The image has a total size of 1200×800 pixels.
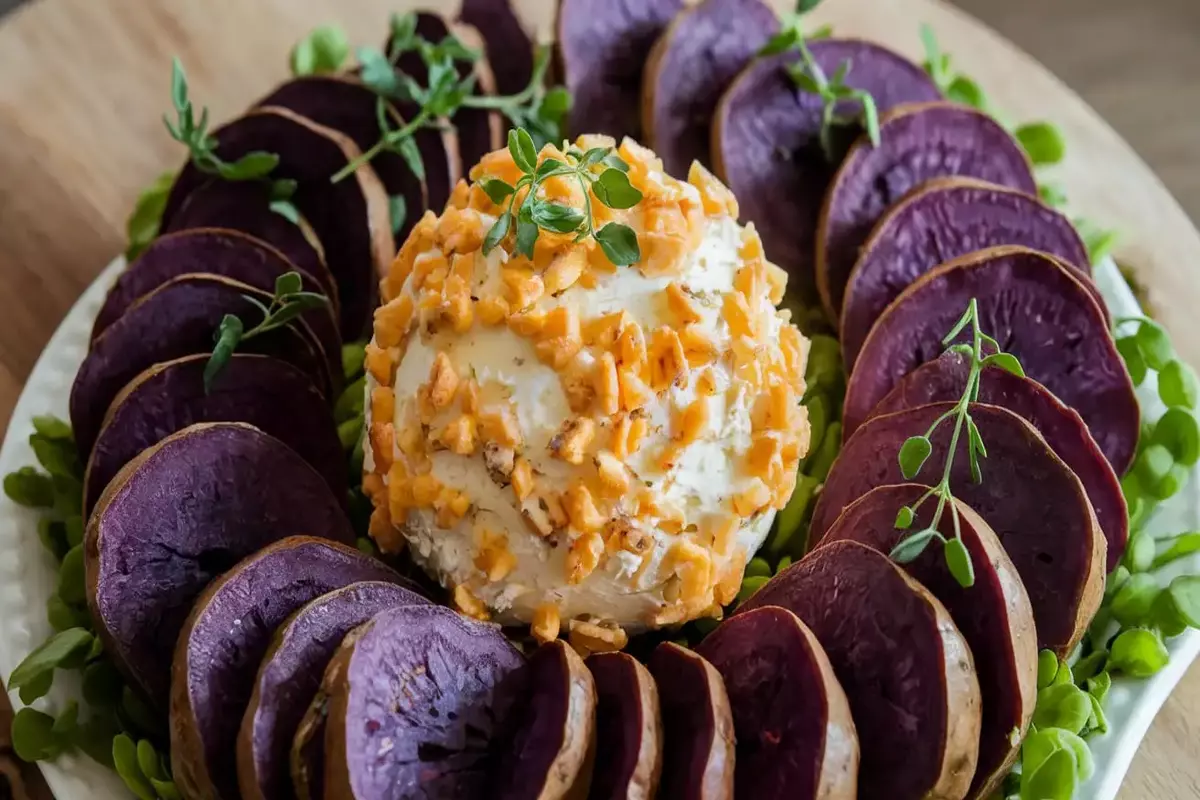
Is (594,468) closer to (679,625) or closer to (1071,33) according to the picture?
(679,625)

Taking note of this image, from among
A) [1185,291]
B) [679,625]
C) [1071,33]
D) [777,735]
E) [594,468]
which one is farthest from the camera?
[1071,33]

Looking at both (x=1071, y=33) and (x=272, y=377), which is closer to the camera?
(x=272, y=377)

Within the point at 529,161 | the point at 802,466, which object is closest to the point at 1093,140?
the point at 802,466

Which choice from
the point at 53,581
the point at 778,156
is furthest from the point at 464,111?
the point at 53,581

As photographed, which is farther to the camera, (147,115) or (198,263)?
(147,115)

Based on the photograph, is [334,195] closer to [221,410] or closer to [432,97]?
[432,97]
